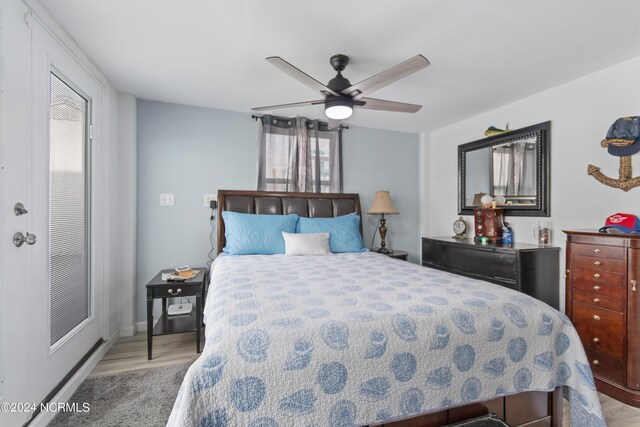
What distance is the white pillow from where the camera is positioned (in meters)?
2.72

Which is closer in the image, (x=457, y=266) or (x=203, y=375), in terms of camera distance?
(x=203, y=375)

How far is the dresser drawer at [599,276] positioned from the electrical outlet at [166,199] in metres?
3.71

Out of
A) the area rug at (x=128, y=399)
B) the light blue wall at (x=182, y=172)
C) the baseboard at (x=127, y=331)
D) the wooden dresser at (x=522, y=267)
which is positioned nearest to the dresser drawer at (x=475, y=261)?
the wooden dresser at (x=522, y=267)

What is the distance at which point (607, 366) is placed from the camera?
203 cm

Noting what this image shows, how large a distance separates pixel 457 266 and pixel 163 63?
3383mm

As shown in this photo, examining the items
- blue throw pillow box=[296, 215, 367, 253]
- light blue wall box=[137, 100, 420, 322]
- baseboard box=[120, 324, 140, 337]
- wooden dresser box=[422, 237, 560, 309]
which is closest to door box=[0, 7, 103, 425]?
baseboard box=[120, 324, 140, 337]

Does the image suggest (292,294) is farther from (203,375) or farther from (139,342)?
(139,342)

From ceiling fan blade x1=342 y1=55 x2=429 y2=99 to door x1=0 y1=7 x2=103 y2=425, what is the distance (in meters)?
1.83

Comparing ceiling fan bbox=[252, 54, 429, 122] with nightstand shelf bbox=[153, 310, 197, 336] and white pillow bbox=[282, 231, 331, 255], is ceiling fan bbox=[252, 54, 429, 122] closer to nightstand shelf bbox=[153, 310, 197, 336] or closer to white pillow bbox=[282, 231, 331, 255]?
white pillow bbox=[282, 231, 331, 255]

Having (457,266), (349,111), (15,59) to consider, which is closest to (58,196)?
(15,59)

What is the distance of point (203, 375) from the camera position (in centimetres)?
89

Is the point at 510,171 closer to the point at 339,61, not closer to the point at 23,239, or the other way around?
the point at 339,61

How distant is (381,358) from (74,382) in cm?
219

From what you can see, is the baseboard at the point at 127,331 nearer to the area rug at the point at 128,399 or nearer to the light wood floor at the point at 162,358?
the light wood floor at the point at 162,358
